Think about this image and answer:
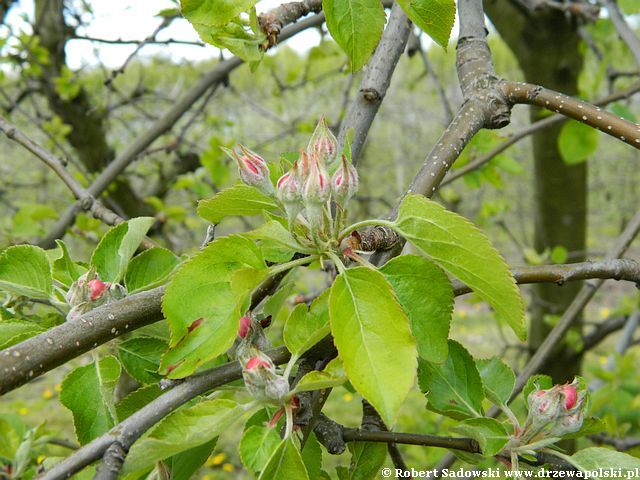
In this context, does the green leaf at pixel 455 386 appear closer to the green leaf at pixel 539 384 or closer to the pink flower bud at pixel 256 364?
the green leaf at pixel 539 384

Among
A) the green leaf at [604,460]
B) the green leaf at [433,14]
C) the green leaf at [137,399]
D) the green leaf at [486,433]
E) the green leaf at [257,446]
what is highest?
the green leaf at [433,14]

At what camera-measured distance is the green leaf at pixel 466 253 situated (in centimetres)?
65

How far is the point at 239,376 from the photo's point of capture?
0.76m

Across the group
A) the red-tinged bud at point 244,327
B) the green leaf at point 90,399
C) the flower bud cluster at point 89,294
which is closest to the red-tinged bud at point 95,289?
the flower bud cluster at point 89,294

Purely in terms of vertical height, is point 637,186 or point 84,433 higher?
point 84,433

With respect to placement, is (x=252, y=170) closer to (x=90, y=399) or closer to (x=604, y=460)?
(x=90, y=399)

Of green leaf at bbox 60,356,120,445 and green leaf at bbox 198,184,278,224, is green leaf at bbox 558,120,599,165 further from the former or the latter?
green leaf at bbox 60,356,120,445

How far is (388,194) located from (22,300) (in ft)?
25.4

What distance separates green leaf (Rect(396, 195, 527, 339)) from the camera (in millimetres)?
649

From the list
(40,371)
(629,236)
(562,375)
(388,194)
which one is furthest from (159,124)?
(388,194)

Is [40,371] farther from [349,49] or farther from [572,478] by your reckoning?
[572,478]

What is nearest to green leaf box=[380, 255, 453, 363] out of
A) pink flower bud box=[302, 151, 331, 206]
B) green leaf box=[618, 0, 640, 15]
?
pink flower bud box=[302, 151, 331, 206]

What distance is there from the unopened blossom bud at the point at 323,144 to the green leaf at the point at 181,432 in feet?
1.03

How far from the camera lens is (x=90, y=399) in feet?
2.77
